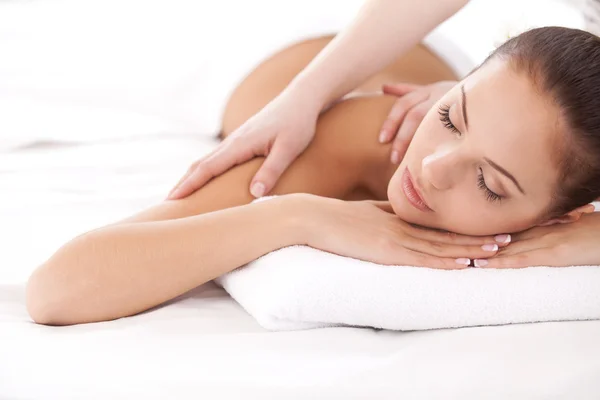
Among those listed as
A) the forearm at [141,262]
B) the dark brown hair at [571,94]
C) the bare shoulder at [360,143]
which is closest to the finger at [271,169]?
the bare shoulder at [360,143]

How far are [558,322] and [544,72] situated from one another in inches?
13.6

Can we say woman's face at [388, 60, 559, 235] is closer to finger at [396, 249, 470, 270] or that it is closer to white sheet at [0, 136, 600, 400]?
finger at [396, 249, 470, 270]

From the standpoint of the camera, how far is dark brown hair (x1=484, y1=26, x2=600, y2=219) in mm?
973

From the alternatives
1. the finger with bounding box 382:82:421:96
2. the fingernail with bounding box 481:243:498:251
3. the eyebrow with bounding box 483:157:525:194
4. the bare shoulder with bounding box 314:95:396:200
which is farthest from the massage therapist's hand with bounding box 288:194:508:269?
the finger with bounding box 382:82:421:96

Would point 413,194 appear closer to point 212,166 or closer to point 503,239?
point 503,239

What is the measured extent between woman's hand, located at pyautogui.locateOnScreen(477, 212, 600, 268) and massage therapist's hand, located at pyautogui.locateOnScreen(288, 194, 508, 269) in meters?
0.03

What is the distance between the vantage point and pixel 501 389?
848 millimetres

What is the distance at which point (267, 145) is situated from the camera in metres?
1.34

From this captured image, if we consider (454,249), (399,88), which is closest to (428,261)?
(454,249)

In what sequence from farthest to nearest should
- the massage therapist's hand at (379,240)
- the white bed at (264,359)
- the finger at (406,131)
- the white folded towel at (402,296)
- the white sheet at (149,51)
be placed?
the white sheet at (149,51)
the finger at (406,131)
the massage therapist's hand at (379,240)
the white folded towel at (402,296)
the white bed at (264,359)

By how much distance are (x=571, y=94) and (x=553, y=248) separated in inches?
9.2

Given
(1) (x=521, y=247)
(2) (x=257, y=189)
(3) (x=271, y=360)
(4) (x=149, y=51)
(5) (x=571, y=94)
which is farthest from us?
(4) (x=149, y=51)

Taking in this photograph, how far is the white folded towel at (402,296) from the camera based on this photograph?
0.94 metres

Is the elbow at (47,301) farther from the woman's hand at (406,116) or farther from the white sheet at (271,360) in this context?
the woman's hand at (406,116)
